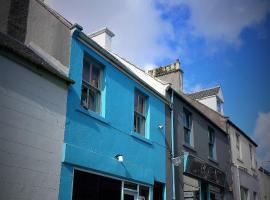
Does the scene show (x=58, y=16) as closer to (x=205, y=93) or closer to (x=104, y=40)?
(x=104, y=40)

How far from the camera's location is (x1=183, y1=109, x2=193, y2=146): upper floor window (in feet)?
55.8

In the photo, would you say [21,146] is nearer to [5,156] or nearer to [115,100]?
[5,156]

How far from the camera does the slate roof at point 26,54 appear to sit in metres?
8.23

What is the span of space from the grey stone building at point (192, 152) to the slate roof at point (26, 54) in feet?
22.6

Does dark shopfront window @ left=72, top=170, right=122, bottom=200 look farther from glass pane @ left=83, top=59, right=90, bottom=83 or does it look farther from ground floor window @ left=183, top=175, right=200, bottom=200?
ground floor window @ left=183, top=175, right=200, bottom=200

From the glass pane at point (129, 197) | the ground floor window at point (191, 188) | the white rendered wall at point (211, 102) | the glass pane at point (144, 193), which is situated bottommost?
A: the glass pane at point (129, 197)

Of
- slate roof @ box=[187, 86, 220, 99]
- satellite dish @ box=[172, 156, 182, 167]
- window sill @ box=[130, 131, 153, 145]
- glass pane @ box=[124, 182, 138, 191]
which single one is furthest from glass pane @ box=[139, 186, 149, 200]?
slate roof @ box=[187, 86, 220, 99]

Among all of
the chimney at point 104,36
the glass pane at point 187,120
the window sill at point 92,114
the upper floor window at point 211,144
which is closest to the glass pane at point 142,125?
the window sill at point 92,114

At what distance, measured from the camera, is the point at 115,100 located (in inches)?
473

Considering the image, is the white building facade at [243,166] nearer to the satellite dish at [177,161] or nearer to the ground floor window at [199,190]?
the ground floor window at [199,190]

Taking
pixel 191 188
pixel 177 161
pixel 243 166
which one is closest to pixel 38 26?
pixel 177 161

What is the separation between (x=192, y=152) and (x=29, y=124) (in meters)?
10.1

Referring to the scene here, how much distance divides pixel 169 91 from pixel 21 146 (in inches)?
348

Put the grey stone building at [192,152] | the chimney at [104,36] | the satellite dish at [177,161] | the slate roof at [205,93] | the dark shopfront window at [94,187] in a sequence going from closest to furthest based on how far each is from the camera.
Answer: the dark shopfront window at [94,187], the satellite dish at [177,161], the grey stone building at [192,152], the chimney at [104,36], the slate roof at [205,93]
